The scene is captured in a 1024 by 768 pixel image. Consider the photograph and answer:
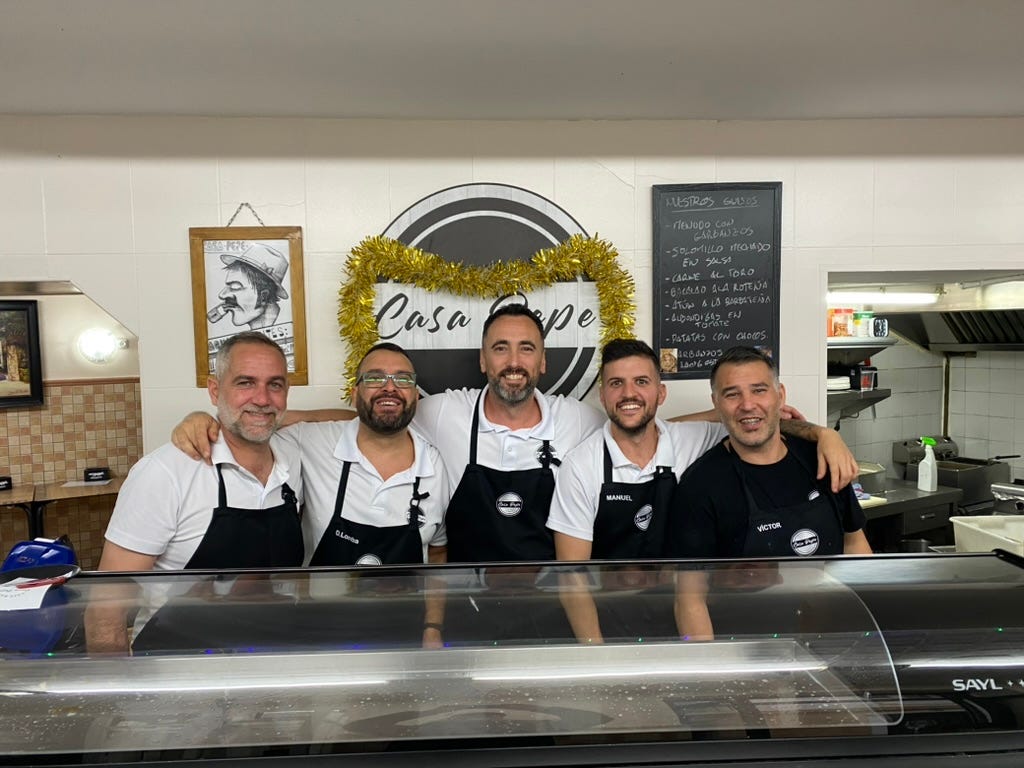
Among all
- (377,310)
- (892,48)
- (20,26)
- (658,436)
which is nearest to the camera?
(20,26)

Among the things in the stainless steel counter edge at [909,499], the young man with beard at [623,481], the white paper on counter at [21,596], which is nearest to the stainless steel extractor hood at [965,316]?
the stainless steel counter edge at [909,499]

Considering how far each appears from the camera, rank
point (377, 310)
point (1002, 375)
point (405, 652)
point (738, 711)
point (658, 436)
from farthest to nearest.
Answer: point (1002, 375) < point (377, 310) < point (658, 436) < point (405, 652) < point (738, 711)

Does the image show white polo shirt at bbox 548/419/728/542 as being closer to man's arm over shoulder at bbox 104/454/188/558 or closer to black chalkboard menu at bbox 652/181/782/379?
black chalkboard menu at bbox 652/181/782/379

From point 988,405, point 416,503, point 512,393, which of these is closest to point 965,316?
point 988,405

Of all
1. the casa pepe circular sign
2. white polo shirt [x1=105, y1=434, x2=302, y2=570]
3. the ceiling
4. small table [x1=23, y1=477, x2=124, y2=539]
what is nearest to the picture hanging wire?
the ceiling

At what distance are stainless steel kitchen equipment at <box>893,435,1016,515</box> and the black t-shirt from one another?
138 inches

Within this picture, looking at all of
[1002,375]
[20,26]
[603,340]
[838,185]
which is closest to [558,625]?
[603,340]

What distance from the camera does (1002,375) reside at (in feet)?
18.7

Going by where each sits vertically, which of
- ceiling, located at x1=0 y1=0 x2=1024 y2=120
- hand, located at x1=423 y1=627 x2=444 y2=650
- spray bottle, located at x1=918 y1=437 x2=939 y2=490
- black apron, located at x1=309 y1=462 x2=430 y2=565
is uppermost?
ceiling, located at x1=0 y1=0 x2=1024 y2=120

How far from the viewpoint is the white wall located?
281 centimetres

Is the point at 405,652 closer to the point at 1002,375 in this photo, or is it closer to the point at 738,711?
the point at 738,711

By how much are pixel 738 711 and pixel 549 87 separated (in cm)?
209

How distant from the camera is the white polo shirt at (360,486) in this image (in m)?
2.26

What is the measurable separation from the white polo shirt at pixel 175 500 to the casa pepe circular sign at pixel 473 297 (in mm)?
1018
